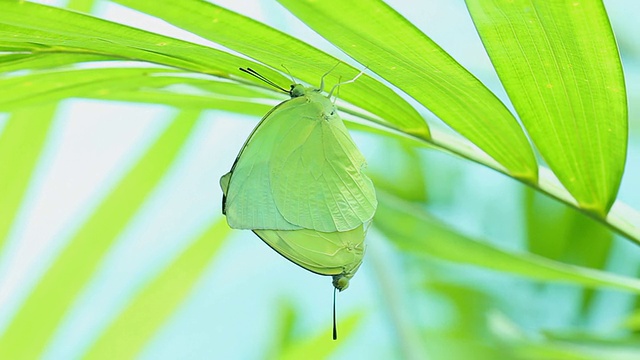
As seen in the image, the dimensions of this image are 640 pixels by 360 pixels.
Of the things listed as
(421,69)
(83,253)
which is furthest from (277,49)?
(83,253)

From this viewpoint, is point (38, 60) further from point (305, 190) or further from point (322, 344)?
point (322, 344)

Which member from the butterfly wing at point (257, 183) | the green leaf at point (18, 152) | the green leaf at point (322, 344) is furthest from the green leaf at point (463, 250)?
the green leaf at point (18, 152)

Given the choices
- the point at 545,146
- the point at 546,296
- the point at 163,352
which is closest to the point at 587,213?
the point at 545,146

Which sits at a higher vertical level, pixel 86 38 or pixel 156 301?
pixel 86 38

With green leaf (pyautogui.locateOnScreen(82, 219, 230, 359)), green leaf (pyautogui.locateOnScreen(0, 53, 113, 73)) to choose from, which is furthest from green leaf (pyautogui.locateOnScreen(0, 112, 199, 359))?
green leaf (pyautogui.locateOnScreen(0, 53, 113, 73))

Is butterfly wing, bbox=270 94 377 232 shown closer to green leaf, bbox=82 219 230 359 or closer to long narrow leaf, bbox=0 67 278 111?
long narrow leaf, bbox=0 67 278 111

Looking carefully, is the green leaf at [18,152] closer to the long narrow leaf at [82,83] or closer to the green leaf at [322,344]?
the long narrow leaf at [82,83]

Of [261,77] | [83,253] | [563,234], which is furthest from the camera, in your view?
[563,234]
